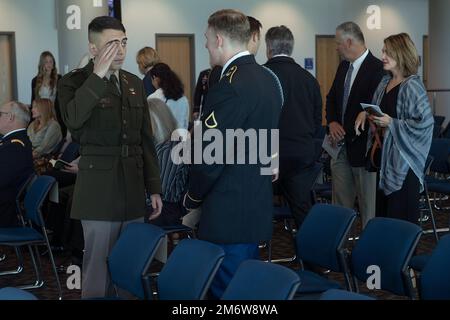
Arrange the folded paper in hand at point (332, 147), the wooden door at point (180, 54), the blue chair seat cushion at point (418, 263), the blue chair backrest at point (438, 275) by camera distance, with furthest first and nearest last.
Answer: the wooden door at point (180, 54) < the folded paper in hand at point (332, 147) < the blue chair seat cushion at point (418, 263) < the blue chair backrest at point (438, 275)

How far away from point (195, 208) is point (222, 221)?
17 centimetres

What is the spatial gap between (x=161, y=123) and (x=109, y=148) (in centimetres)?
115

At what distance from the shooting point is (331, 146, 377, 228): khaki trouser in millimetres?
5168

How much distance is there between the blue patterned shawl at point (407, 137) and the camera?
14.9ft

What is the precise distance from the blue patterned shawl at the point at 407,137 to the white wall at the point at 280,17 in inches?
380

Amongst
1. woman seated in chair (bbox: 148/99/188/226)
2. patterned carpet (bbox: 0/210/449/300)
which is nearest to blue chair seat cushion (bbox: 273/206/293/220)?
patterned carpet (bbox: 0/210/449/300)

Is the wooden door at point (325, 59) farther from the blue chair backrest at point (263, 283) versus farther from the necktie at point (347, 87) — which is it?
the blue chair backrest at point (263, 283)

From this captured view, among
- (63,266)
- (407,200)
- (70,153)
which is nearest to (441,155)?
(407,200)

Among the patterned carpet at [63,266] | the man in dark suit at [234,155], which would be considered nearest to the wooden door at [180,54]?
the patterned carpet at [63,266]

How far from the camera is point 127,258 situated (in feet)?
11.0

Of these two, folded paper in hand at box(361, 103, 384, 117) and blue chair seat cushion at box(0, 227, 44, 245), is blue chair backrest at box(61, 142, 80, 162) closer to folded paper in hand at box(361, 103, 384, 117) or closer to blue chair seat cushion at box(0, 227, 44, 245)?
blue chair seat cushion at box(0, 227, 44, 245)

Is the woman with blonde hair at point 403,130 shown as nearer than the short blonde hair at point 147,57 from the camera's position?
Yes

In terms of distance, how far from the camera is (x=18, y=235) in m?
4.94
